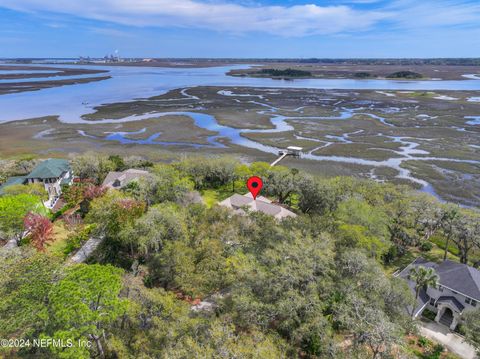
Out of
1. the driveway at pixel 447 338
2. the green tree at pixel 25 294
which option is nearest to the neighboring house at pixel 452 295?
the driveway at pixel 447 338

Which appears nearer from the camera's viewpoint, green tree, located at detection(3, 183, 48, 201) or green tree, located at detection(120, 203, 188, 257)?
green tree, located at detection(120, 203, 188, 257)

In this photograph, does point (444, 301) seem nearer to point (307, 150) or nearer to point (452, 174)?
point (452, 174)

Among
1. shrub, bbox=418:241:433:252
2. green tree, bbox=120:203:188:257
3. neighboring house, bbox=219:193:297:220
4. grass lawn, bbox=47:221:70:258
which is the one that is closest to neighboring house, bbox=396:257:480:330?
shrub, bbox=418:241:433:252

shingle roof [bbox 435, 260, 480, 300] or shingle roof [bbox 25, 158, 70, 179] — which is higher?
shingle roof [bbox 25, 158, 70, 179]

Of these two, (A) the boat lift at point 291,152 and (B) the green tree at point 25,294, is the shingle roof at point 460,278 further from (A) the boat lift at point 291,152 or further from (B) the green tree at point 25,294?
(A) the boat lift at point 291,152

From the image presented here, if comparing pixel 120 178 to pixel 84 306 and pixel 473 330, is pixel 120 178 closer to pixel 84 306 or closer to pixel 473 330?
pixel 84 306

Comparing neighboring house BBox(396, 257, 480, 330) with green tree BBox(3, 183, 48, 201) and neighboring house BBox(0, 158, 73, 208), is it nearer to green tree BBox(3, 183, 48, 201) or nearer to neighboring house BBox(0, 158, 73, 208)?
green tree BBox(3, 183, 48, 201)

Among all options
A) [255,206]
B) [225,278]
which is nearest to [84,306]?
[225,278]
